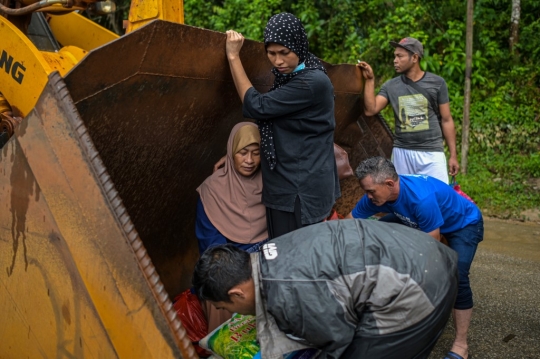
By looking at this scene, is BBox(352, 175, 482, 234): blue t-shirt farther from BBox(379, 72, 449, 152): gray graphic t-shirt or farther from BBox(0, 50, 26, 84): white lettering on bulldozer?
BBox(0, 50, 26, 84): white lettering on bulldozer

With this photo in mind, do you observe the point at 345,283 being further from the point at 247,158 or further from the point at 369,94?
the point at 369,94

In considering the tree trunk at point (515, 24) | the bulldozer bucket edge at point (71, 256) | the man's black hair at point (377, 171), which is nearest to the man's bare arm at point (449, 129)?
the man's black hair at point (377, 171)

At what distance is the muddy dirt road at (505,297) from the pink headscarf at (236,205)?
1317 millimetres

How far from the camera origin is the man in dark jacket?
204 cm

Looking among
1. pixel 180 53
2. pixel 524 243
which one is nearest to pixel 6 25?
pixel 180 53

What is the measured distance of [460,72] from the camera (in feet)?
26.7

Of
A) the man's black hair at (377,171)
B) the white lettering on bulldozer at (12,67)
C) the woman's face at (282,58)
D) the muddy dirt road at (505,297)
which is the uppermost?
the white lettering on bulldozer at (12,67)

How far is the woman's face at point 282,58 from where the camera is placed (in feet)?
8.87

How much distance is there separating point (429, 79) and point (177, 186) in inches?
80.7

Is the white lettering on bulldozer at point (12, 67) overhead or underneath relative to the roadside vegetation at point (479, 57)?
overhead

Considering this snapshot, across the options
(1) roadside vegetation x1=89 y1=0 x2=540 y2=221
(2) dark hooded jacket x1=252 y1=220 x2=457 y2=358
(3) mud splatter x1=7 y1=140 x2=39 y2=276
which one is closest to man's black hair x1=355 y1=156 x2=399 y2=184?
(2) dark hooded jacket x1=252 y1=220 x2=457 y2=358

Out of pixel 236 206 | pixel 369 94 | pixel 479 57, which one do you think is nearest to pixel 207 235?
pixel 236 206

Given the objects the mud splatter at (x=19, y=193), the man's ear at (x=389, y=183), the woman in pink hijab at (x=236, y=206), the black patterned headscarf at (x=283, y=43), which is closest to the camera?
the mud splatter at (x=19, y=193)

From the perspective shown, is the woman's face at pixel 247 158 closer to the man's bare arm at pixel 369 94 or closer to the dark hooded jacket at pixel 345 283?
the dark hooded jacket at pixel 345 283
